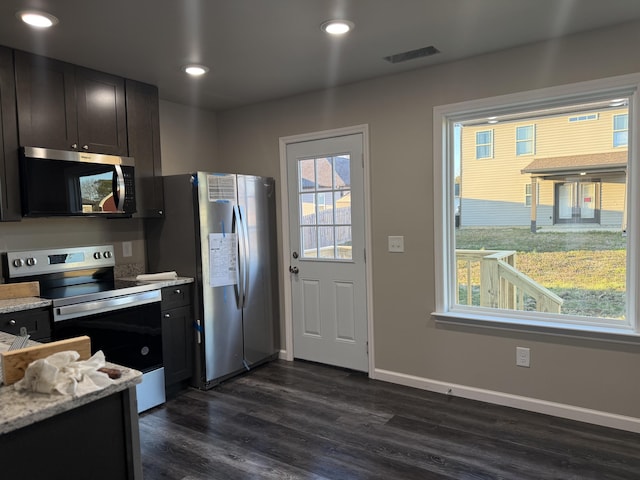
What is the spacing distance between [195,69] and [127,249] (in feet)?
5.08

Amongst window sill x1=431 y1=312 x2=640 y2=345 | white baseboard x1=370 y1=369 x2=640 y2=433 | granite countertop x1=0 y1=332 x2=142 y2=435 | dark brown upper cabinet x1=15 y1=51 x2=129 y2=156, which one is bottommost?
white baseboard x1=370 y1=369 x2=640 y2=433

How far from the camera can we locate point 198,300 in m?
3.51

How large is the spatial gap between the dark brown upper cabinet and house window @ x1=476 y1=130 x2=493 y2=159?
2618 millimetres

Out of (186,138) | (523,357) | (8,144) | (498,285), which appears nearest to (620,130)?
(498,285)

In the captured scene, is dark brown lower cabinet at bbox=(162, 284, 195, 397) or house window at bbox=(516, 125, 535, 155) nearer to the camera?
house window at bbox=(516, 125, 535, 155)

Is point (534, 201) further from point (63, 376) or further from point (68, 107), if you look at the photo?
point (68, 107)

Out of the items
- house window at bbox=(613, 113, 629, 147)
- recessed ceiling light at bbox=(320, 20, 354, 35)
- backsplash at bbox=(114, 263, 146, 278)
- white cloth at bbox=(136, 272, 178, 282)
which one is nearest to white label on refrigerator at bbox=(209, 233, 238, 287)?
white cloth at bbox=(136, 272, 178, 282)

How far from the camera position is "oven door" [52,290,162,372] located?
2.74 m

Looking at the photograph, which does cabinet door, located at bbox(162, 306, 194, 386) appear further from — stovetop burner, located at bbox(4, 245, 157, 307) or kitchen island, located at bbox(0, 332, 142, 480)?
kitchen island, located at bbox(0, 332, 142, 480)

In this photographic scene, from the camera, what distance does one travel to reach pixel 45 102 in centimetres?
290

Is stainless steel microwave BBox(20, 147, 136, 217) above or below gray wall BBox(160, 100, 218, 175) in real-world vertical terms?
below

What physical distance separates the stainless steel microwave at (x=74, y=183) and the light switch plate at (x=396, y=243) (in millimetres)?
1990

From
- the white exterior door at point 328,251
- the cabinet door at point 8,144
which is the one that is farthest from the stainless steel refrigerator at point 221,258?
the cabinet door at point 8,144

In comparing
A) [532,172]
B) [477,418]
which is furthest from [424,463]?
[532,172]
